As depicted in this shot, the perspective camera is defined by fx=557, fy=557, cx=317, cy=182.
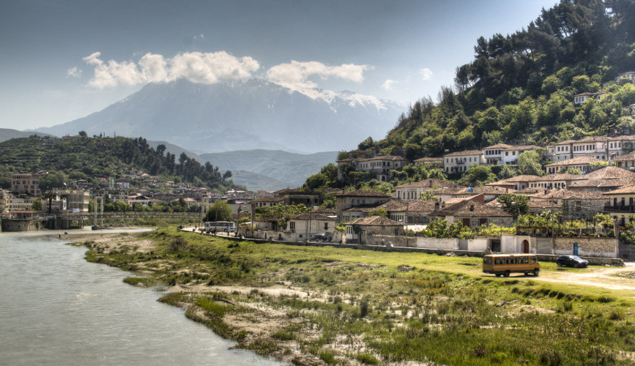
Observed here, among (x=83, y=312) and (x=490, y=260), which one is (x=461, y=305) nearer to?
(x=490, y=260)

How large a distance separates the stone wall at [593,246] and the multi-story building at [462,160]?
6526 centimetres

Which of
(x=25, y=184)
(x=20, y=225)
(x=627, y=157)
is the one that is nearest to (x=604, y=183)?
(x=627, y=157)

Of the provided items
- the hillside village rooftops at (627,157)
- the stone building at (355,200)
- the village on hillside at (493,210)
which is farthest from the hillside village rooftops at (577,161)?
the stone building at (355,200)

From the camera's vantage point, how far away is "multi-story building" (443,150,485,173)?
11144 centimetres

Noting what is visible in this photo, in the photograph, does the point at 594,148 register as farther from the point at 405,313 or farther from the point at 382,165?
the point at 405,313

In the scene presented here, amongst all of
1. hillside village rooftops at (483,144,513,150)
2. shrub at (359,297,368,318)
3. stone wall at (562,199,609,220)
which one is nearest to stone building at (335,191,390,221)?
stone wall at (562,199,609,220)

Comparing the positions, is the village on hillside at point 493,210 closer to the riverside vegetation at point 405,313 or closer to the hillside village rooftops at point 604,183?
the hillside village rooftops at point 604,183

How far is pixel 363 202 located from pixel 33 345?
197 feet

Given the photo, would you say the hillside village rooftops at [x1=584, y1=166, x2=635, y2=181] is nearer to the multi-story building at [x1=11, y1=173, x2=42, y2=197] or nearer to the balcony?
the balcony

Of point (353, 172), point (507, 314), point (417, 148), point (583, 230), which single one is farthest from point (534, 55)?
point (507, 314)

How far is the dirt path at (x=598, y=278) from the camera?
33.8m

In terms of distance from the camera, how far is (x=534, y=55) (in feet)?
483

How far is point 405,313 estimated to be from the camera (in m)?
30.9

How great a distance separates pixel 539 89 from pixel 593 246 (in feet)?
322
